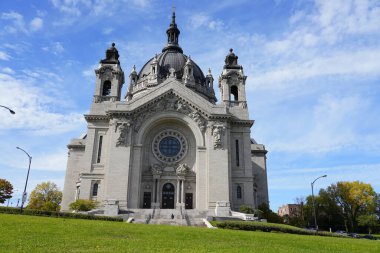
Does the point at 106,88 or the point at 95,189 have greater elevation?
the point at 106,88

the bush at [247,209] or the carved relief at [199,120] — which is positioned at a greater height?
the carved relief at [199,120]

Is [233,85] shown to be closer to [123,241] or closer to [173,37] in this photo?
[173,37]

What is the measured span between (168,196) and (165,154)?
572 centimetres

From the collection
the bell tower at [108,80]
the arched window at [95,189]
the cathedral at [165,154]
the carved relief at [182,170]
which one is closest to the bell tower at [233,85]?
the cathedral at [165,154]

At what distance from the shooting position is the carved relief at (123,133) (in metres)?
43.0

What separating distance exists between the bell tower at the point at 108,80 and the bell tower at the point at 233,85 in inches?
639

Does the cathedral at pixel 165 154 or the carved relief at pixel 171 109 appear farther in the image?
the carved relief at pixel 171 109

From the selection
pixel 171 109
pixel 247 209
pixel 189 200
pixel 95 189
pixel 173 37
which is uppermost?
pixel 173 37

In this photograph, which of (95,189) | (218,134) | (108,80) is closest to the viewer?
(95,189)

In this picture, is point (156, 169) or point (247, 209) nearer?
point (247, 209)

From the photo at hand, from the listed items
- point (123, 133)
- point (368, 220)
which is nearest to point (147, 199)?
point (123, 133)

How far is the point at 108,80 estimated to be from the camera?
51969 millimetres

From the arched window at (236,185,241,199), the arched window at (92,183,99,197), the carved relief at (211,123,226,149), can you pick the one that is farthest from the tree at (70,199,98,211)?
the arched window at (236,185,241,199)

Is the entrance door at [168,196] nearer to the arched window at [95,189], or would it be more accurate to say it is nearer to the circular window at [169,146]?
the circular window at [169,146]
